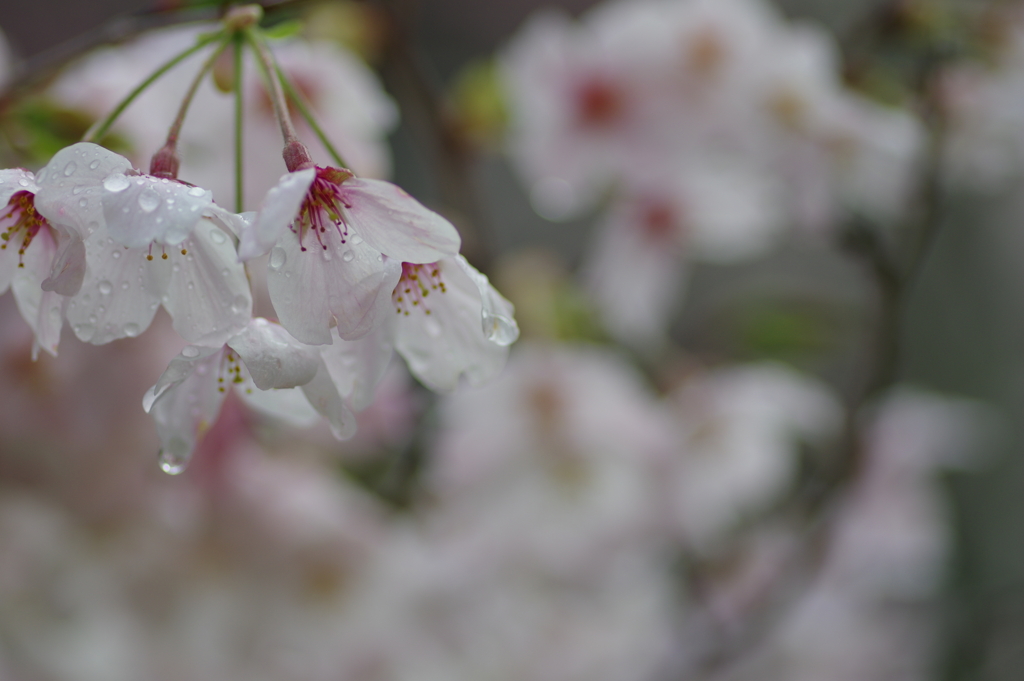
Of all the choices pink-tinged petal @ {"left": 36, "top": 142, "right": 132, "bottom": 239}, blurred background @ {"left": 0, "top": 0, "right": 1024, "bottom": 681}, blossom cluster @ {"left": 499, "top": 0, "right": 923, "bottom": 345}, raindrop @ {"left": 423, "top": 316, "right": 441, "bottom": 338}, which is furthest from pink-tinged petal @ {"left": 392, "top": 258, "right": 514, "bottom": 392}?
blossom cluster @ {"left": 499, "top": 0, "right": 923, "bottom": 345}

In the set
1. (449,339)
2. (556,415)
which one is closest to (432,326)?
(449,339)

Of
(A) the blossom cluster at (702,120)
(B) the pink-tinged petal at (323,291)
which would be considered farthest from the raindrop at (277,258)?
(A) the blossom cluster at (702,120)

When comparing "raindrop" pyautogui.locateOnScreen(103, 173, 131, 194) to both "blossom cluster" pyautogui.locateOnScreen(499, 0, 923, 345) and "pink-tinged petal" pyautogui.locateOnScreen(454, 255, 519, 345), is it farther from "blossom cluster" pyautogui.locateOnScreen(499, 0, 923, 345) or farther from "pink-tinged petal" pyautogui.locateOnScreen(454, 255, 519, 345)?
"blossom cluster" pyautogui.locateOnScreen(499, 0, 923, 345)

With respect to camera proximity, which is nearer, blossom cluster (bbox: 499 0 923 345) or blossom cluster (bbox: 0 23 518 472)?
blossom cluster (bbox: 0 23 518 472)

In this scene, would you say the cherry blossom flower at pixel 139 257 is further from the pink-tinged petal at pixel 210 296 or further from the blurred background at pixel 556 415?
the blurred background at pixel 556 415

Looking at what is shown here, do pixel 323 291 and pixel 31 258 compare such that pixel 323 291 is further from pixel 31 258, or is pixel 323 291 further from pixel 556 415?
pixel 556 415

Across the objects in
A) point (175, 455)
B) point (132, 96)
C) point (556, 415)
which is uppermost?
point (132, 96)

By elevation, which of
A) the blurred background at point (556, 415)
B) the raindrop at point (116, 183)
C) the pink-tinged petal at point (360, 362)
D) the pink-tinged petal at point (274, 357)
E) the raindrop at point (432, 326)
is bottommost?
the blurred background at point (556, 415)

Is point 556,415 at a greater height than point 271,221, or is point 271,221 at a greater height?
point 271,221
